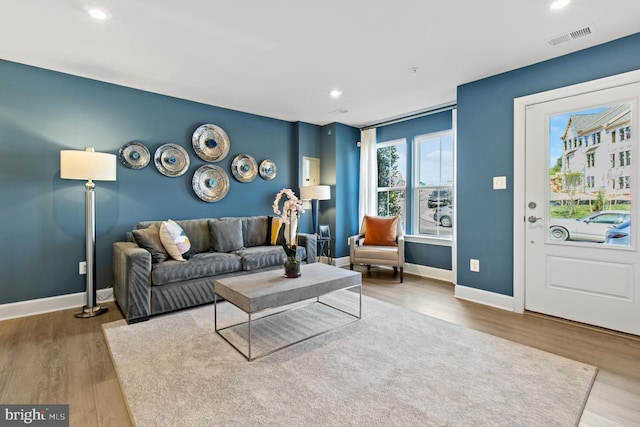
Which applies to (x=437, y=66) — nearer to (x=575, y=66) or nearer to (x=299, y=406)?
(x=575, y=66)

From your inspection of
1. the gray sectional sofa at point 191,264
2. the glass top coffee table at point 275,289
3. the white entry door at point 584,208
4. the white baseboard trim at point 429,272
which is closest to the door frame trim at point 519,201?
the white entry door at point 584,208

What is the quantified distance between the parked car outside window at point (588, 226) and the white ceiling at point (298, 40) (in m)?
1.48

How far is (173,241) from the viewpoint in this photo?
3209 millimetres

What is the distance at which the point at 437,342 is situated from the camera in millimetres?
2393

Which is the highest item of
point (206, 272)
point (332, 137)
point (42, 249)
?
point (332, 137)

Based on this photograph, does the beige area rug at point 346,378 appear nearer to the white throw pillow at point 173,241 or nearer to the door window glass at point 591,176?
the white throw pillow at point 173,241

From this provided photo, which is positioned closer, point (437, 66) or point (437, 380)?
point (437, 380)

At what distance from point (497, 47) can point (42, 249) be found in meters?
4.75

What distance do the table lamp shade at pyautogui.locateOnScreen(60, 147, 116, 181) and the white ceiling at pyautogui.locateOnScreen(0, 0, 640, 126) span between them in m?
0.90

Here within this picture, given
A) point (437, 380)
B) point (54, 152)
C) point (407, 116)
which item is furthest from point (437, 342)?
point (54, 152)

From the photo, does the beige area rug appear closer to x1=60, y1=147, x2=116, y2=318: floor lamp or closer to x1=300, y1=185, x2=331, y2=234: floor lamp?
x1=60, y1=147, x2=116, y2=318: floor lamp

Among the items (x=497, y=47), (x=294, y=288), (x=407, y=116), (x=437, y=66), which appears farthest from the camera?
(x=407, y=116)

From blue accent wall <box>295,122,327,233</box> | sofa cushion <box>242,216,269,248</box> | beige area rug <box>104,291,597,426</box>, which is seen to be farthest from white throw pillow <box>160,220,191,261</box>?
blue accent wall <box>295,122,327,233</box>

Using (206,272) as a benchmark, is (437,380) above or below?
below
